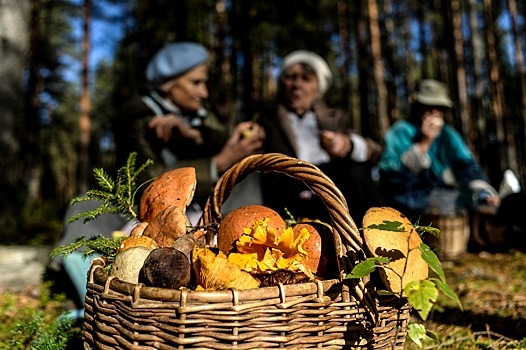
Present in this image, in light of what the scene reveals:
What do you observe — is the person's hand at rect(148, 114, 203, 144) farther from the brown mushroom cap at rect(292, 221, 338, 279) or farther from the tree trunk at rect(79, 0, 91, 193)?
the tree trunk at rect(79, 0, 91, 193)

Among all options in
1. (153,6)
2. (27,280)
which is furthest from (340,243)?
(153,6)

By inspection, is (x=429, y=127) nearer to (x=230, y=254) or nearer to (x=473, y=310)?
(x=473, y=310)

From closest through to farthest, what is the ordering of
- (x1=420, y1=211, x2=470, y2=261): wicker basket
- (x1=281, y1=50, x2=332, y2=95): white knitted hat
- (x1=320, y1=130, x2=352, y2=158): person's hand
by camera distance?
(x1=320, y1=130, x2=352, y2=158): person's hand < (x1=281, y1=50, x2=332, y2=95): white knitted hat < (x1=420, y1=211, x2=470, y2=261): wicker basket

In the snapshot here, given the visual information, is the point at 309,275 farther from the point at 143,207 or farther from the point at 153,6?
the point at 153,6

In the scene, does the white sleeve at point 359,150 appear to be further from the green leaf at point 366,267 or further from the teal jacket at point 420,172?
the green leaf at point 366,267

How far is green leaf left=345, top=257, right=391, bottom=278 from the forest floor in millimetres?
897

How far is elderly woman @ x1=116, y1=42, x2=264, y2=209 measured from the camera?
116 inches

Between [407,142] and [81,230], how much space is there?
3.58 metres

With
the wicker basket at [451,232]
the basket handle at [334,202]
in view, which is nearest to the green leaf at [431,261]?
the basket handle at [334,202]

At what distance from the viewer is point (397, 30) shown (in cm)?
2708

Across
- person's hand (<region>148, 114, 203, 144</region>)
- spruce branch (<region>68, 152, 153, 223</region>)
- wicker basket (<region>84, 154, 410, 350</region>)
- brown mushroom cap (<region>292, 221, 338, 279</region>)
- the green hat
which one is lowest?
wicker basket (<region>84, 154, 410, 350</region>)

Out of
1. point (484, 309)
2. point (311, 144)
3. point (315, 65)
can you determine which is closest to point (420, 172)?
point (311, 144)

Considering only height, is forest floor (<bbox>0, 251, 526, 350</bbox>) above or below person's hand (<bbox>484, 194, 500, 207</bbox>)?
below

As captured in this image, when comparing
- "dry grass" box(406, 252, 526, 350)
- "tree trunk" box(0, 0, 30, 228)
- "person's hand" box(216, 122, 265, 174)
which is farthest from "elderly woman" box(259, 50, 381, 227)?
"tree trunk" box(0, 0, 30, 228)
